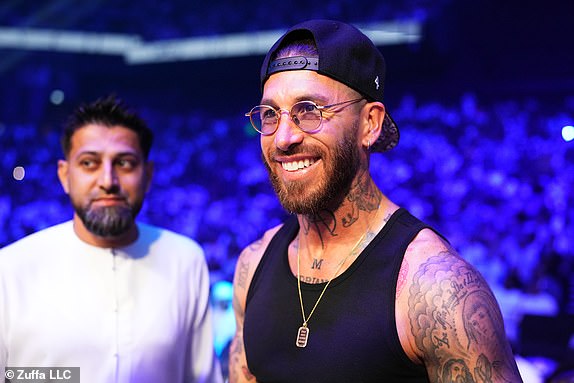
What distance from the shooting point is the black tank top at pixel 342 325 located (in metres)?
1.39

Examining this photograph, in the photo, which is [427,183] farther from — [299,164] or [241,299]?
[299,164]

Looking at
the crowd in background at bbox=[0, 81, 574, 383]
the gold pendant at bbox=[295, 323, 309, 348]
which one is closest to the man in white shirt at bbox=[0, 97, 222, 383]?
the gold pendant at bbox=[295, 323, 309, 348]

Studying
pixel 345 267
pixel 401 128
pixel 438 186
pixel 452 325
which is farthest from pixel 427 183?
pixel 452 325

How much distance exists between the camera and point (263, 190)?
6.35 meters

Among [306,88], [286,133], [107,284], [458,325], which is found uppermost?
[306,88]

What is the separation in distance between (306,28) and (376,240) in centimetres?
62

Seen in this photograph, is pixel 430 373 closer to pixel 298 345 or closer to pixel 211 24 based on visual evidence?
pixel 298 345

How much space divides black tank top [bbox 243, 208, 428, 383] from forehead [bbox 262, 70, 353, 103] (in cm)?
39

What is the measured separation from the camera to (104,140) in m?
2.21

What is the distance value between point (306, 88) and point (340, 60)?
0.40 feet

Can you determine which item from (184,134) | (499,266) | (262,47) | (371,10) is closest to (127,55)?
(184,134)

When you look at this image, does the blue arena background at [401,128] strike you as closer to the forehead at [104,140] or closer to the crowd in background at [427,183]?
the crowd in background at [427,183]

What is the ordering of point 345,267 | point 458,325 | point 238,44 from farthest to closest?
point 238,44 < point 345,267 < point 458,325

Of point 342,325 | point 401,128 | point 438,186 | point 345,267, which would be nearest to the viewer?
point 342,325
